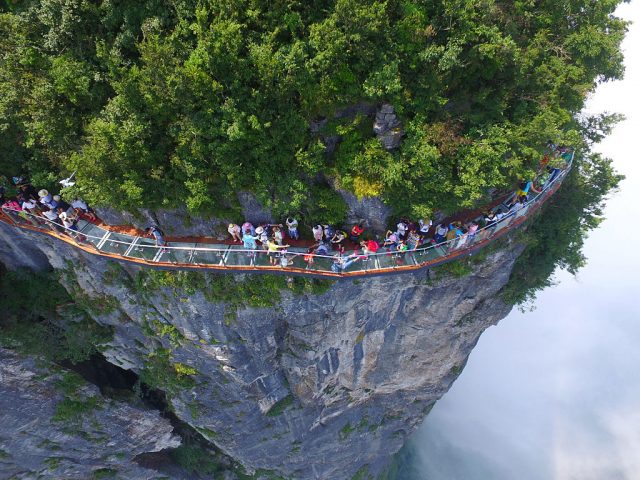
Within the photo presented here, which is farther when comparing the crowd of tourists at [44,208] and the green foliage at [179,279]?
the green foliage at [179,279]

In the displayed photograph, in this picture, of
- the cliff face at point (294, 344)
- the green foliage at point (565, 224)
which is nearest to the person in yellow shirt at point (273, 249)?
the cliff face at point (294, 344)

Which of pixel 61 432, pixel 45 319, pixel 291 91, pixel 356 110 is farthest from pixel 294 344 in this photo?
pixel 61 432

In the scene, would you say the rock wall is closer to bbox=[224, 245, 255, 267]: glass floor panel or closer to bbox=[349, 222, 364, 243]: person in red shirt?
bbox=[224, 245, 255, 267]: glass floor panel

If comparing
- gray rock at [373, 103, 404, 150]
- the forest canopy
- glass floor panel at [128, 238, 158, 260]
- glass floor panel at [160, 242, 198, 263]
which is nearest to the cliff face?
glass floor panel at [160, 242, 198, 263]

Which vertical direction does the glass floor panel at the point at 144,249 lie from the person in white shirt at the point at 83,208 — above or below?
below

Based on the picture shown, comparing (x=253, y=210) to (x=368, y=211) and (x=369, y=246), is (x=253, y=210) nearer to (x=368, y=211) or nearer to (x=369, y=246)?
(x=368, y=211)

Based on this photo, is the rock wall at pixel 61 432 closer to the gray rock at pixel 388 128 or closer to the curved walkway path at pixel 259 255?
the curved walkway path at pixel 259 255
